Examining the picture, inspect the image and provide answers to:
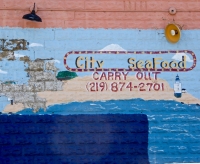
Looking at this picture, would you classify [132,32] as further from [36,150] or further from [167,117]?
[36,150]

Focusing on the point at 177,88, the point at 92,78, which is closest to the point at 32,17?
the point at 92,78

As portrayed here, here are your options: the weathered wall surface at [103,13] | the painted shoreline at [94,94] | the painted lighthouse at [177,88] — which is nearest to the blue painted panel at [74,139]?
the painted shoreline at [94,94]

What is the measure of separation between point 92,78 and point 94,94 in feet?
0.92

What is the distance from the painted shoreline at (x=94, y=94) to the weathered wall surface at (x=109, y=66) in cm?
2

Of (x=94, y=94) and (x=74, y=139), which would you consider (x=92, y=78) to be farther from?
(x=74, y=139)

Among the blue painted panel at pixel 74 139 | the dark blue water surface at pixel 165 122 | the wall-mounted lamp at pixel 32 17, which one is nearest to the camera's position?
the wall-mounted lamp at pixel 32 17

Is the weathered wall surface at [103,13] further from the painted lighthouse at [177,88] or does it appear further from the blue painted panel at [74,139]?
the blue painted panel at [74,139]

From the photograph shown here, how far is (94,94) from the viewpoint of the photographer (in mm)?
6641

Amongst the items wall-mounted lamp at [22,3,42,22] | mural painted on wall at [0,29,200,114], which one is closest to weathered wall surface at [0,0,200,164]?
mural painted on wall at [0,29,200,114]

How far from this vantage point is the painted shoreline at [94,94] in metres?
6.59

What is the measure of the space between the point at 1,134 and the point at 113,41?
2.50 m

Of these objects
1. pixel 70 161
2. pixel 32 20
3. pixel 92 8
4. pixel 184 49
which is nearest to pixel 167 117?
pixel 184 49

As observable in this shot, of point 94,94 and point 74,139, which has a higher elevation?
point 94,94

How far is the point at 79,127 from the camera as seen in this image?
660 centimetres
